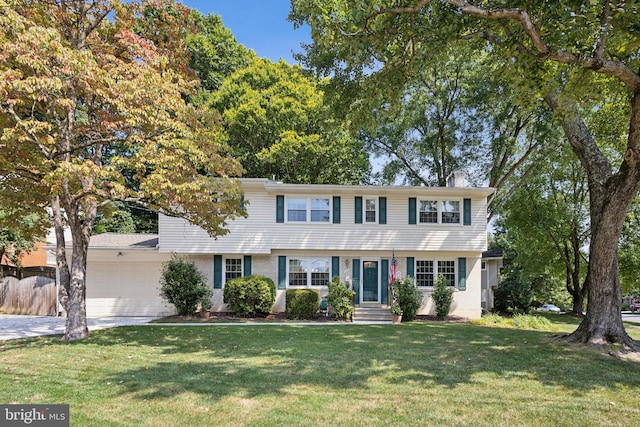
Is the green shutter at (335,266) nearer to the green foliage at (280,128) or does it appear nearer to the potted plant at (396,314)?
the potted plant at (396,314)

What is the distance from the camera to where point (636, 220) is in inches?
733

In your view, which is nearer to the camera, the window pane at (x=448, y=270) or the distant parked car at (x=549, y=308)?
the window pane at (x=448, y=270)

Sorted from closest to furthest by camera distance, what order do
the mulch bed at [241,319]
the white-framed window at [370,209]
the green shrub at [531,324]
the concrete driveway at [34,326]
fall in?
the concrete driveway at [34,326] → the green shrub at [531,324] → the mulch bed at [241,319] → the white-framed window at [370,209]

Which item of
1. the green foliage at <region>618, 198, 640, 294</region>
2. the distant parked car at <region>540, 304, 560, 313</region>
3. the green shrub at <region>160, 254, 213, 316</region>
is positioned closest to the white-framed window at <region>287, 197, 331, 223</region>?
the green shrub at <region>160, 254, 213, 316</region>

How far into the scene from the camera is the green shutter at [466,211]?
15906 mm

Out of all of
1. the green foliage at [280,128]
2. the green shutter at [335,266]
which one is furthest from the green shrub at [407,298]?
the green foliage at [280,128]

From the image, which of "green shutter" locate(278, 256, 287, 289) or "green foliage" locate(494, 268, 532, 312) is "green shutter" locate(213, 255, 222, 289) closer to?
"green shutter" locate(278, 256, 287, 289)

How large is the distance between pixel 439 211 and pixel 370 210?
9.49 ft

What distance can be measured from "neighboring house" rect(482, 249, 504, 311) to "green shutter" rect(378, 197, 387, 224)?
633cm

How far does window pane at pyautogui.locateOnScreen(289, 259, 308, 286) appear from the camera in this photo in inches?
625

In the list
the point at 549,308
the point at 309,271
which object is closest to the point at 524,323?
the point at 309,271

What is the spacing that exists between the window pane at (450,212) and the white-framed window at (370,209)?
285 centimetres

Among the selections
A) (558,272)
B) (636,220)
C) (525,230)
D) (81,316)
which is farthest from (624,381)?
(558,272)

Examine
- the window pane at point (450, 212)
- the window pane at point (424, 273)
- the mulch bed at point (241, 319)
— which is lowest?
the mulch bed at point (241, 319)
